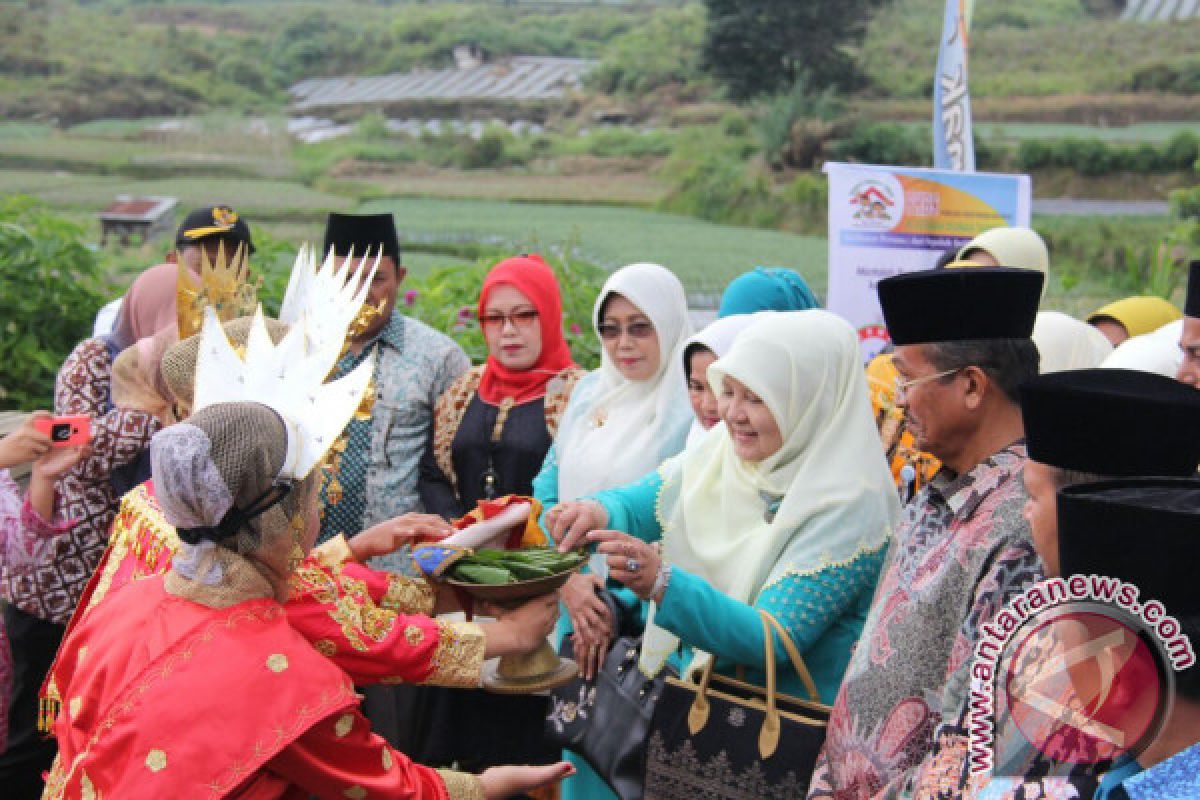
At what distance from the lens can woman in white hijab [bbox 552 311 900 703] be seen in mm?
3002

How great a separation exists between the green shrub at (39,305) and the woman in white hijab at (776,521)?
4783 millimetres

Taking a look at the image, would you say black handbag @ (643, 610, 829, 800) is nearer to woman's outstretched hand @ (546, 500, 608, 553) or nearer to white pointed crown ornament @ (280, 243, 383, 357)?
woman's outstretched hand @ (546, 500, 608, 553)

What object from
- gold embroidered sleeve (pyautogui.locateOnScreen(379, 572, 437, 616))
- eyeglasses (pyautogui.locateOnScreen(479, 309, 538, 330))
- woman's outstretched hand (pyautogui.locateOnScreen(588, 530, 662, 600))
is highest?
eyeglasses (pyautogui.locateOnScreen(479, 309, 538, 330))

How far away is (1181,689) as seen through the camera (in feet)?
4.81

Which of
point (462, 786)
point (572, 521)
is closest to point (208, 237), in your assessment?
point (572, 521)

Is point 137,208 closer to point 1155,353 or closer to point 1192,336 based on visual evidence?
point 1155,353

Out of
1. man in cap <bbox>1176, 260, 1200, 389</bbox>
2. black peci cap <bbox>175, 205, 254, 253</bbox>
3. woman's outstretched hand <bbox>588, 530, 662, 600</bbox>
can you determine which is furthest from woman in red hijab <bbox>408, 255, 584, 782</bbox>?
man in cap <bbox>1176, 260, 1200, 389</bbox>

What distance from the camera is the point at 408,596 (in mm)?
3189

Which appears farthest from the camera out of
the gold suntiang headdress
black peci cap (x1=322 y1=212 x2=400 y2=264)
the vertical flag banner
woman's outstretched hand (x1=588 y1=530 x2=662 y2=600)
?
the vertical flag banner

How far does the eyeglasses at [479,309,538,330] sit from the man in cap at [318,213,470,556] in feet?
1.00

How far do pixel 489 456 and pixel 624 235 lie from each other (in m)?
5.69

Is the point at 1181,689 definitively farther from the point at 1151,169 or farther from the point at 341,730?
the point at 1151,169

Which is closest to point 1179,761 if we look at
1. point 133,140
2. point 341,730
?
point 341,730

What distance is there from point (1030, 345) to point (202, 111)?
1008 cm
